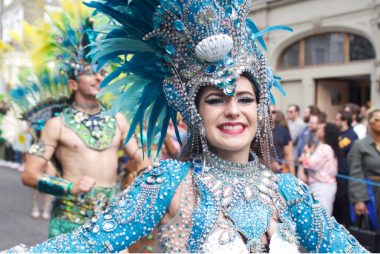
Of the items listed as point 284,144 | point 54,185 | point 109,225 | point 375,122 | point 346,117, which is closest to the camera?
point 109,225

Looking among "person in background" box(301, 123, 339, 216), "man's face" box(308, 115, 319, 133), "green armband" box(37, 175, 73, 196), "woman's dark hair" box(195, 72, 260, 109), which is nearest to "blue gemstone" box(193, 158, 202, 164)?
"woman's dark hair" box(195, 72, 260, 109)

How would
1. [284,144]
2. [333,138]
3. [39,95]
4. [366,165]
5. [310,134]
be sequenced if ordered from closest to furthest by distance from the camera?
[39,95], [366,165], [333,138], [284,144], [310,134]

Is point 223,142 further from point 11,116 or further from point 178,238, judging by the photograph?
point 11,116

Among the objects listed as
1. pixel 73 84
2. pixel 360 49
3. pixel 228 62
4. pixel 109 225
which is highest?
pixel 360 49

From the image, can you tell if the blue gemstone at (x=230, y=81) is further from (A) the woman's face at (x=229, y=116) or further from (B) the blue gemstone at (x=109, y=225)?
(B) the blue gemstone at (x=109, y=225)

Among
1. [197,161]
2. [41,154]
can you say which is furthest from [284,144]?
[197,161]

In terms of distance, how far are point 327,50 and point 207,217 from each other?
10.6 metres

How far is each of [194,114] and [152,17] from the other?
396mm

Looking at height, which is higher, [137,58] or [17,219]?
[137,58]

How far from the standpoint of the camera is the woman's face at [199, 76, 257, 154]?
5.81ft

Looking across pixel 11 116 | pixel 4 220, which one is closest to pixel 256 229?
pixel 11 116

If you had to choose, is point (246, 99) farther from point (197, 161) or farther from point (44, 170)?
point (44, 170)

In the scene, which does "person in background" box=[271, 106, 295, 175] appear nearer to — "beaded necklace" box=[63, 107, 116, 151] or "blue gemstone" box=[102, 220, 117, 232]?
"beaded necklace" box=[63, 107, 116, 151]

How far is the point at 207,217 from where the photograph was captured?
1710 mm
